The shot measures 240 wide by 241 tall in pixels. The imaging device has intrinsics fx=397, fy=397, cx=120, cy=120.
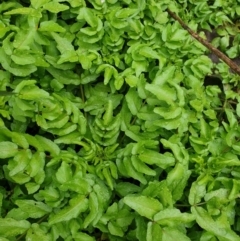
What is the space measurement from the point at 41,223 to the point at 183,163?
2.28 feet

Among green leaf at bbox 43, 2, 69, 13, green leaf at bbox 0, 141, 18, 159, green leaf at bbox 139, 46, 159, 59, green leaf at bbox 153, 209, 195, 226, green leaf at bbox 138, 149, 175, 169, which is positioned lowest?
green leaf at bbox 153, 209, 195, 226

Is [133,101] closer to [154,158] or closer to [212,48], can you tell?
[154,158]

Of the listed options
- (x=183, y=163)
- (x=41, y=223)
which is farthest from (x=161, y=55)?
(x=41, y=223)

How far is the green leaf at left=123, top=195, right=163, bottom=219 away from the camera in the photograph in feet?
5.38

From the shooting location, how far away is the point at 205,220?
1.75 m

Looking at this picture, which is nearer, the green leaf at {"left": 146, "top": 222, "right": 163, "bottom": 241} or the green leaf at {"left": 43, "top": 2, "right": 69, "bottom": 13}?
the green leaf at {"left": 146, "top": 222, "right": 163, "bottom": 241}

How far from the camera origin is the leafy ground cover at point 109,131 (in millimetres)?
1715

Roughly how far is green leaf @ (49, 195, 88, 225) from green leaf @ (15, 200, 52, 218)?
0.08m

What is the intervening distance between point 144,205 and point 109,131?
43cm

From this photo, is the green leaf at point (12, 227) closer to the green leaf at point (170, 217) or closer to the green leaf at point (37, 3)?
the green leaf at point (170, 217)

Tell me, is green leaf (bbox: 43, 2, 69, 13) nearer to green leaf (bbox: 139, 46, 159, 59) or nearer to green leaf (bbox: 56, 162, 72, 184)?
green leaf (bbox: 139, 46, 159, 59)

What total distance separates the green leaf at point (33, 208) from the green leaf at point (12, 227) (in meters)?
0.06

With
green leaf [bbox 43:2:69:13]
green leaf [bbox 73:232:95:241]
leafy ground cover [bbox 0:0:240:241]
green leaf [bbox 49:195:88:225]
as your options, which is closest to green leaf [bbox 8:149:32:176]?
leafy ground cover [bbox 0:0:240:241]

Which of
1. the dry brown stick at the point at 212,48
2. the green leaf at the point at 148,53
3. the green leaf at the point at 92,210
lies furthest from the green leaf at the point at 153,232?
the dry brown stick at the point at 212,48
